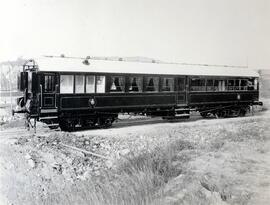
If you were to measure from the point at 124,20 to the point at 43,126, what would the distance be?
15.9ft

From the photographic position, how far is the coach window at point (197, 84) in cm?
1179

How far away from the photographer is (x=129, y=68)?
10227 mm

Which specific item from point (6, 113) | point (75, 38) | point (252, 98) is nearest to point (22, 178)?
point (75, 38)

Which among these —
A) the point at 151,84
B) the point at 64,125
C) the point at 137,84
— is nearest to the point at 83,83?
the point at 64,125

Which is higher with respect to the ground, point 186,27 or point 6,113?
point 186,27

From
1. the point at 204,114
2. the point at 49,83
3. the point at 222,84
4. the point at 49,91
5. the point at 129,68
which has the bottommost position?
the point at 204,114

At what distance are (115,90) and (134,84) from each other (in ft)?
2.14

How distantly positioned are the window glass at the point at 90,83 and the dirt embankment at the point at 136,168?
Result: 145cm

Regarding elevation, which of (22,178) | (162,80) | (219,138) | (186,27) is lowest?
(22,178)

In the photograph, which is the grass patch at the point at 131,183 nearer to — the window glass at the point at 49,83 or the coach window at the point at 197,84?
the window glass at the point at 49,83

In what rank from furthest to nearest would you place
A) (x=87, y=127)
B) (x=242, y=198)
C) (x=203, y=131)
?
(x=87, y=127) → (x=203, y=131) → (x=242, y=198)

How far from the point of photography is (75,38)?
6.04 metres

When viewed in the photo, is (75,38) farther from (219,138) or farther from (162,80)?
(162,80)

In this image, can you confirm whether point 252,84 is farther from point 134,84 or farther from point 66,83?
point 66,83
